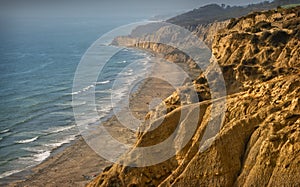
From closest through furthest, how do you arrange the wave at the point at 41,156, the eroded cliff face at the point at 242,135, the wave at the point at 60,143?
the eroded cliff face at the point at 242,135 → the wave at the point at 41,156 → the wave at the point at 60,143

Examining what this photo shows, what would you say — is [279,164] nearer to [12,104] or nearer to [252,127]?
[252,127]

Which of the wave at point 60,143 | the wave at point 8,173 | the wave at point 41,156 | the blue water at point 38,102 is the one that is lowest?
the blue water at point 38,102

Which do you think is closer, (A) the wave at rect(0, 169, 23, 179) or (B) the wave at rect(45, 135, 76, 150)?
(A) the wave at rect(0, 169, 23, 179)

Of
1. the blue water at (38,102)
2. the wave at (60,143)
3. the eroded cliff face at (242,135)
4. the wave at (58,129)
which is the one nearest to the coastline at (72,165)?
the wave at (60,143)

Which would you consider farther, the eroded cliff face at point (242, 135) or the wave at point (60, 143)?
the wave at point (60, 143)

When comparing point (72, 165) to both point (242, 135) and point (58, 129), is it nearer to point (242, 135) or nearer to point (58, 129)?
point (58, 129)

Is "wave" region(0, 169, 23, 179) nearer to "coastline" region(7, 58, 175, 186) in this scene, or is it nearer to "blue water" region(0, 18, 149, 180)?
"blue water" region(0, 18, 149, 180)

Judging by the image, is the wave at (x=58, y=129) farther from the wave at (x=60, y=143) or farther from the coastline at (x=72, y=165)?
the coastline at (x=72, y=165)

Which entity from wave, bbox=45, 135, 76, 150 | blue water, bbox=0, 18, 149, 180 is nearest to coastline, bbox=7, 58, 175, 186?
wave, bbox=45, 135, 76, 150

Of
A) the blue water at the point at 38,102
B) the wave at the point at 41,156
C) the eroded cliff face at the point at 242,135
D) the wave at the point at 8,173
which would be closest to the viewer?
the eroded cliff face at the point at 242,135

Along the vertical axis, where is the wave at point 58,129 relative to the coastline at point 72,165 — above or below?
below
